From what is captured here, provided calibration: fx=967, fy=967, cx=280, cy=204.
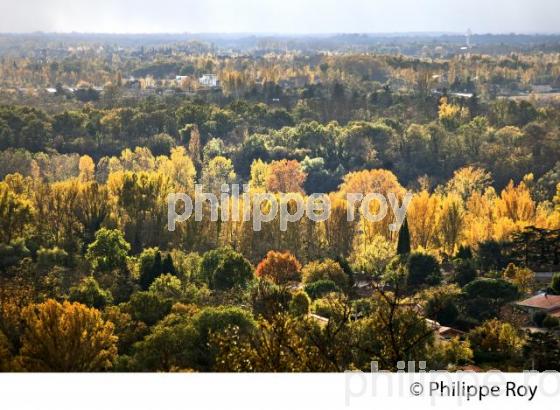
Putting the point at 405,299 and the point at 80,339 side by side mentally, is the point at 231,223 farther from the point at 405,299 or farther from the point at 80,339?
the point at 80,339

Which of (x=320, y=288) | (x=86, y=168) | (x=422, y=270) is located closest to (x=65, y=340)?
(x=320, y=288)

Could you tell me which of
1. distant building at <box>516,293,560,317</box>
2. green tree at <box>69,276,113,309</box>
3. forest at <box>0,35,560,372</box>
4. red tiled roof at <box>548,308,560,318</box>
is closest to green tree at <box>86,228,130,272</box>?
forest at <box>0,35,560,372</box>

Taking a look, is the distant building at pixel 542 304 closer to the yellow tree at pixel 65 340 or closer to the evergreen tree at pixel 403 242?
the evergreen tree at pixel 403 242

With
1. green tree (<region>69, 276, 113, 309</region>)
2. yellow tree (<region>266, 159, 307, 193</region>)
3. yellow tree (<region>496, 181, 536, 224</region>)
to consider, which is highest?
green tree (<region>69, 276, 113, 309</region>)

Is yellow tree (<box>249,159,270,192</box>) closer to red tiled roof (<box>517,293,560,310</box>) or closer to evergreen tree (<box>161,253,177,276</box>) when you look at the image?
evergreen tree (<box>161,253,177,276</box>)

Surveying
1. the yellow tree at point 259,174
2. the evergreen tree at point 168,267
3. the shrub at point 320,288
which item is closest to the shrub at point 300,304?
the shrub at point 320,288

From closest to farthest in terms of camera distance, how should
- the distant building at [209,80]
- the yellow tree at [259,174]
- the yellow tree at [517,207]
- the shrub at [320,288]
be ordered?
the shrub at [320,288]
the yellow tree at [517,207]
the yellow tree at [259,174]
the distant building at [209,80]

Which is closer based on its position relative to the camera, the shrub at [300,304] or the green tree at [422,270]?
the shrub at [300,304]
